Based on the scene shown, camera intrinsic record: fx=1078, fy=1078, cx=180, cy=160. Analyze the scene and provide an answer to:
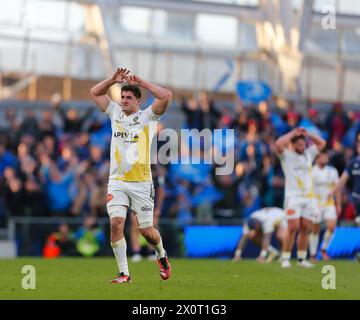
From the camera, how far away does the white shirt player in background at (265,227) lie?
26.4 metres

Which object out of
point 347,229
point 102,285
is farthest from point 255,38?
point 102,285

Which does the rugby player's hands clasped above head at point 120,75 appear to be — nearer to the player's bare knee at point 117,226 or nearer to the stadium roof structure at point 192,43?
the player's bare knee at point 117,226

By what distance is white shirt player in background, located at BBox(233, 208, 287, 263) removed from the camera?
1040 inches

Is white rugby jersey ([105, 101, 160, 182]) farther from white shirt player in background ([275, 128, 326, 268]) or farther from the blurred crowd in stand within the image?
the blurred crowd in stand

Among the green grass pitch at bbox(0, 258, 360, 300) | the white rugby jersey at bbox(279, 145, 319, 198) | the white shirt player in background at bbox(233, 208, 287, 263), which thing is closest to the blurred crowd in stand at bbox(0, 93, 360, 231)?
the white shirt player in background at bbox(233, 208, 287, 263)

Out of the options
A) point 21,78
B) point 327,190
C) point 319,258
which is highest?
point 21,78

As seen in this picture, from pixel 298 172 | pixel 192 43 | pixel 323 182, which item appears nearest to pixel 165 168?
pixel 323 182

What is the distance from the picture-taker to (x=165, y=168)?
89.7 ft

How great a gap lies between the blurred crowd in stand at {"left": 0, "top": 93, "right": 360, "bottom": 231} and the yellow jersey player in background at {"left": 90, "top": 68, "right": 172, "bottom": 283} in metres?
8.85

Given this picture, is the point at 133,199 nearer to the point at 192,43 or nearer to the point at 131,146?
the point at 131,146

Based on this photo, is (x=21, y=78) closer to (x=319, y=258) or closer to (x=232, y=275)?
(x=319, y=258)
